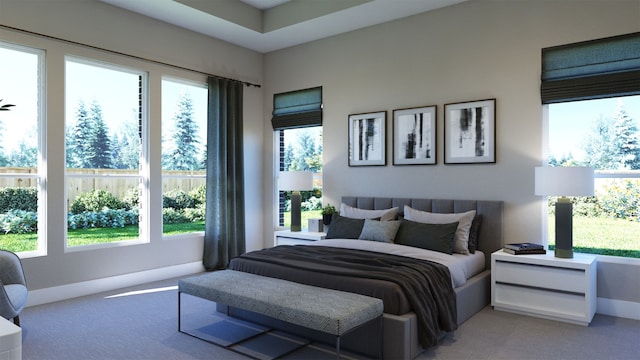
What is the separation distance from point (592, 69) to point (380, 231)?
97.8 inches

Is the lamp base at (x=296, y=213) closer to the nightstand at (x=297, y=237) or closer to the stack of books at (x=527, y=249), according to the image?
the nightstand at (x=297, y=237)

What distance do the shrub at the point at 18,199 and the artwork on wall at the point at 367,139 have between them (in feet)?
11.7

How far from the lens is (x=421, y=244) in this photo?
407 cm

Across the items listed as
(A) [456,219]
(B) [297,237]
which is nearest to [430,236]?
(A) [456,219]

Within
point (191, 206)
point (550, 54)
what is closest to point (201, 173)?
point (191, 206)

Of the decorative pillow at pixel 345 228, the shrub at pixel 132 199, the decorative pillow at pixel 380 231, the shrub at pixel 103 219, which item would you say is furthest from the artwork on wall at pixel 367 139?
the shrub at pixel 103 219

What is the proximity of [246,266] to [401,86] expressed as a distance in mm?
2861

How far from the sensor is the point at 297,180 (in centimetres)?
546

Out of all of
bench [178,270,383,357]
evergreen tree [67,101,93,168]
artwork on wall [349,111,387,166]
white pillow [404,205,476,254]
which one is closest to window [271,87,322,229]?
artwork on wall [349,111,387,166]

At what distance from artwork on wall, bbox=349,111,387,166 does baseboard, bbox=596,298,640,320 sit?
2.63 metres

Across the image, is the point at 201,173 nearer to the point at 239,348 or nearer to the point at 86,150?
the point at 86,150

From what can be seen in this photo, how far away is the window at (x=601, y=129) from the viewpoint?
378 cm

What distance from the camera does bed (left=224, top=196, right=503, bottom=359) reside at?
2.87 meters

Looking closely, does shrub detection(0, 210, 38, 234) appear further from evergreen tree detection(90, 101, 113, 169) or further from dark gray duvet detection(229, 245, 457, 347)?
dark gray duvet detection(229, 245, 457, 347)
